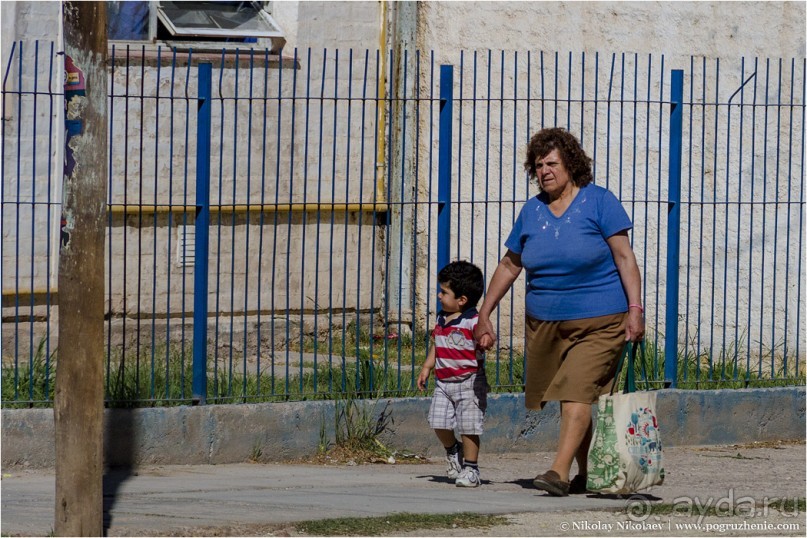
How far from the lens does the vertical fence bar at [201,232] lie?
7.28 metres

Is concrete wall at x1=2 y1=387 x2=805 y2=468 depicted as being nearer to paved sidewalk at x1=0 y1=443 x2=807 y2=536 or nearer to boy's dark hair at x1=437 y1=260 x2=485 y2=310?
paved sidewalk at x1=0 y1=443 x2=807 y2=536

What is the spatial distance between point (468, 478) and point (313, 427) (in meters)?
1.22

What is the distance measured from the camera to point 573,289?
6109mm

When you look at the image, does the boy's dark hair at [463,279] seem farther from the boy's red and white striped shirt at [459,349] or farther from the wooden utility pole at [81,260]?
the wooden utility pole at [81,260]

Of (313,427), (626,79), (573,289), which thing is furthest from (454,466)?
(626,79)

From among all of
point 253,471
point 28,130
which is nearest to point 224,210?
point 28,130

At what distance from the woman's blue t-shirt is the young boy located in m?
0.42

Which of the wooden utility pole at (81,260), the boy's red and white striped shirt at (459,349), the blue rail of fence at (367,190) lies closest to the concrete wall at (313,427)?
the blue rail of fence at (367,190)

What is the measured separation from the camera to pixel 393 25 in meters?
10.4

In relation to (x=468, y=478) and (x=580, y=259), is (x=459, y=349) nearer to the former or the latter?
(x=468, y=478)

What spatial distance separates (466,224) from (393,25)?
1747 millimetres

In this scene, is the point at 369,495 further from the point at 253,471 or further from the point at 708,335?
the point at 708,335

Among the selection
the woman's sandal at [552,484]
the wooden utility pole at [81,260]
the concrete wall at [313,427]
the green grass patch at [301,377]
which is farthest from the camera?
the green grass patch at [301,377]

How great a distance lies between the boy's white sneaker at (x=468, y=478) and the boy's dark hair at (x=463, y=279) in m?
0.91
